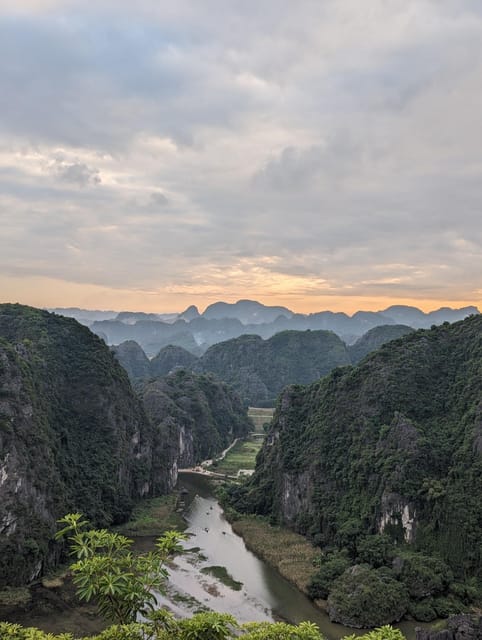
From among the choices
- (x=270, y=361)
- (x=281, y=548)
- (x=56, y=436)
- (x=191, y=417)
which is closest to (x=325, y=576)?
(x=281, y=548)

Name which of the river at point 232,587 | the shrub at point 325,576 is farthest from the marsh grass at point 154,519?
the shrub at point 325,576

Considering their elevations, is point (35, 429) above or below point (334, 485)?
above

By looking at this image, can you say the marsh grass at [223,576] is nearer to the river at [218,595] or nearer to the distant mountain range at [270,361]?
the river at [218,595]

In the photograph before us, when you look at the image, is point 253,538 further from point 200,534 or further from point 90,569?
point 90,569

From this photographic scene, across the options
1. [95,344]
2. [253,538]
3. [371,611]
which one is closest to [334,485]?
[253,538]

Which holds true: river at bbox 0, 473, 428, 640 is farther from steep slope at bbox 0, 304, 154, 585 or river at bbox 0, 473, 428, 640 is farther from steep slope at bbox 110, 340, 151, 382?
steep slope at bbox 110, 340, 151, 382

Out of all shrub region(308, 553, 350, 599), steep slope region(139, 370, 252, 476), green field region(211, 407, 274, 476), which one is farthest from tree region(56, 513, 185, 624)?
green field region(211, 407, 274, 476)

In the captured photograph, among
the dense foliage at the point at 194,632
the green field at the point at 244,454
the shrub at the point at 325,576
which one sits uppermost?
the dense foliage at the point at 194,632
